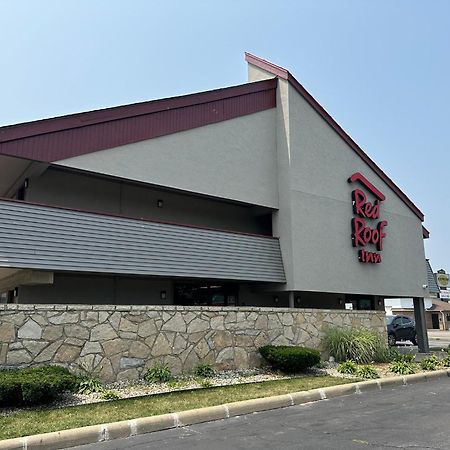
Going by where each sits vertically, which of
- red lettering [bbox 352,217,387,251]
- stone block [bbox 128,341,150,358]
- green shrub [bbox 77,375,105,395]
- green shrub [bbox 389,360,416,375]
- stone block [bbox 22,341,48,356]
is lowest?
green shrub [bbox 389,360,416,375]

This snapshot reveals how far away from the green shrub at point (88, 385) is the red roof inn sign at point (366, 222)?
11.3 m

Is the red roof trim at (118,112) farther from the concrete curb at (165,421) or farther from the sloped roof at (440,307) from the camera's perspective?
the sloped roof at (440,307)

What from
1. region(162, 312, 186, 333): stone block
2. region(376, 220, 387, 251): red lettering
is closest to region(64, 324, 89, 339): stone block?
region(162, 312, 186, 333): stone block

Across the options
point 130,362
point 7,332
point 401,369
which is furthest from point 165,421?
point 401,369

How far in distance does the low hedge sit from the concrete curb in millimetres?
1422

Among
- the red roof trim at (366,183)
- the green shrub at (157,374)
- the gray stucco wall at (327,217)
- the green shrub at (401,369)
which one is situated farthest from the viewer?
the red roof trim at (366,183)

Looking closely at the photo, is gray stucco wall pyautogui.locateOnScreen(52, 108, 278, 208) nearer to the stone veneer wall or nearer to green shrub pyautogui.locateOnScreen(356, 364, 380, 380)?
the stone veneer wall

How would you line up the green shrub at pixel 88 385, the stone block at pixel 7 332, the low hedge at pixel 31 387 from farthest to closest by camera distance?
the green shrub at pixel 88 385 < the stone block at pixel 7 332 < the low hedge at pixel 31 387

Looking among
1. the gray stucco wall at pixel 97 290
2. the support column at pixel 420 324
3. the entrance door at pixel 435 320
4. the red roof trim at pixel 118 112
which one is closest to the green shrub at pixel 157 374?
the gray stucco wall at pixel 97 290

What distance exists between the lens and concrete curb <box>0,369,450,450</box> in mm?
5801

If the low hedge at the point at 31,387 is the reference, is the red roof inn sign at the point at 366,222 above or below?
above

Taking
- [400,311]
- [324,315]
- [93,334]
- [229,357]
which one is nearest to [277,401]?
[229,357]

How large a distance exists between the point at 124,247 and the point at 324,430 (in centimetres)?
714

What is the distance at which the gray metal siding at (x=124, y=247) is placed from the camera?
33.7 feet
